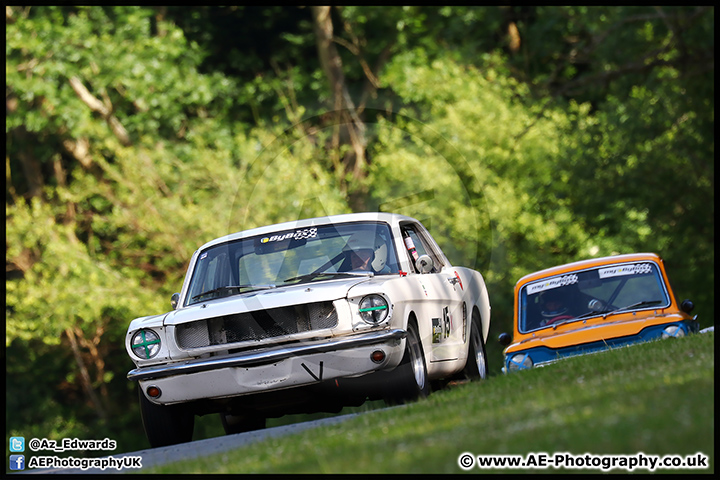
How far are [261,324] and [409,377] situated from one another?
126 cm

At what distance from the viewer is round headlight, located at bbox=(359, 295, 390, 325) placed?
313 inches

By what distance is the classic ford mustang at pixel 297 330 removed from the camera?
7832mm

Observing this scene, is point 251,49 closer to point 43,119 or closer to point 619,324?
point 43,119

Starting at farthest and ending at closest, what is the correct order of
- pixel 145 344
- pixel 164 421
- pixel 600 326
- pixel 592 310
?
pixel 592 310
pixel 600 326
pixel 164 421
pixel 145 344

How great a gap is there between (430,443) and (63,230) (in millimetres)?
27267

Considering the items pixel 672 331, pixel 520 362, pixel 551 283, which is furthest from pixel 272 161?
pixel 672 331

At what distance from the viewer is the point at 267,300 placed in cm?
806

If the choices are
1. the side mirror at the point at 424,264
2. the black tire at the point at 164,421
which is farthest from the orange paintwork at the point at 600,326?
the black tire at the point at 164,421

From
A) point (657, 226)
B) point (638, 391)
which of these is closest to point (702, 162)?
point (657, 226)

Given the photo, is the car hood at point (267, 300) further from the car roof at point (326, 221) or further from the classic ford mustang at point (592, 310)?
the classic ford mustang at point (592, 310)

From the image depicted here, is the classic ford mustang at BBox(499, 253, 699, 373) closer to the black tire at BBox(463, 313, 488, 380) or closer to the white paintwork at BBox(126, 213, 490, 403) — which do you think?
the black tire at BBox(463, 313, 488, 380)

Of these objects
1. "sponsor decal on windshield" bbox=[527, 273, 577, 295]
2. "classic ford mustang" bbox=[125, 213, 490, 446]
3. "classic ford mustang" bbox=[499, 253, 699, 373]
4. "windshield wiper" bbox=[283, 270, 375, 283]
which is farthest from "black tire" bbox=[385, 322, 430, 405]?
"sponsor decal on windshield" bbox=[527, 273, 577, 295]

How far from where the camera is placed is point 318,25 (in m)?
35.9

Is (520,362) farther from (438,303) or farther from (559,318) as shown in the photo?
(438,303)
